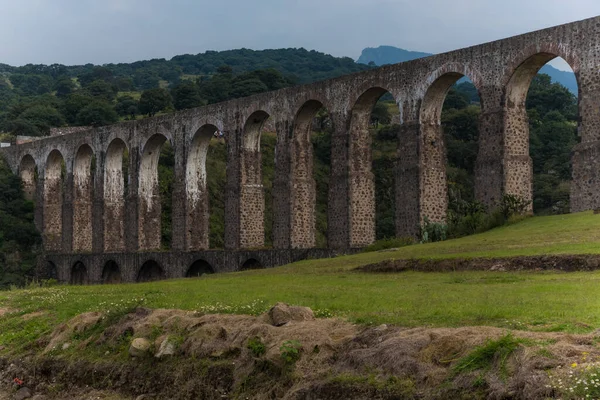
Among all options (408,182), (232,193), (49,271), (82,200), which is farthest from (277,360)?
(82,200)

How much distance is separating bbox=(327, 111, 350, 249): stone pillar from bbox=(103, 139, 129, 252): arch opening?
1594 cm

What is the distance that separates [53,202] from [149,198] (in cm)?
1161

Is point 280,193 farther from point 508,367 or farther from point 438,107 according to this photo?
point 508,367

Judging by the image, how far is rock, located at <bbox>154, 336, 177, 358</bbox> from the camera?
10.9m

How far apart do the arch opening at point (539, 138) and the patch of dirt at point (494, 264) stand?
675 centimetres

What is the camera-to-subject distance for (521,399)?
272 inches

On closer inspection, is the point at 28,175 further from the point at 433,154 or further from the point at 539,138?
the point at 433,154

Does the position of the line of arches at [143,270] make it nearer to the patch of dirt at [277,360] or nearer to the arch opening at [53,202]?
the arch opening at [53,202]

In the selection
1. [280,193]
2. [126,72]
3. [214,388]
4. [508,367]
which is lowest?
[214,388]

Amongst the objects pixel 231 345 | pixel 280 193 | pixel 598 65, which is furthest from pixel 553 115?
pixel 231 345

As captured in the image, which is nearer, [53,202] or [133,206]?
[133,206]

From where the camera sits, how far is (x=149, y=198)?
3847cm

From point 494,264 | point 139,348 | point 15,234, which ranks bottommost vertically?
point 139,348

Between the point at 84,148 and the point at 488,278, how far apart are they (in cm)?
3283
